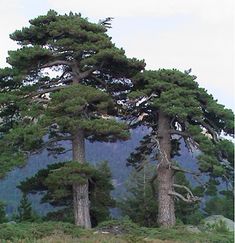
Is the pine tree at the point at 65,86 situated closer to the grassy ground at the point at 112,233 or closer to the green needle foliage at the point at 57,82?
the green needle foliage at the point at 57,82

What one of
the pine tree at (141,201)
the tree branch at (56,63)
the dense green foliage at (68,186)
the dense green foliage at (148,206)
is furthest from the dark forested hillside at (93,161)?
the tree branch at (56,63)

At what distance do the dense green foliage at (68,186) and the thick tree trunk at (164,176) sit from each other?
239 cm

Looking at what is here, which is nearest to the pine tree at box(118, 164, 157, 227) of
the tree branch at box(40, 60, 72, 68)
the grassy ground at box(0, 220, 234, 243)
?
the grassy ground at box(0, 220, 234, 243)

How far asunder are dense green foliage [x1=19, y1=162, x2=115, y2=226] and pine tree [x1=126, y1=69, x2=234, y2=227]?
273 cm

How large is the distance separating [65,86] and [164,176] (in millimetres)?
6444

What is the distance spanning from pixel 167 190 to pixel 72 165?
5357 mm

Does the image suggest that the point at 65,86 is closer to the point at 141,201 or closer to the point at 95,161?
the point at 141,201

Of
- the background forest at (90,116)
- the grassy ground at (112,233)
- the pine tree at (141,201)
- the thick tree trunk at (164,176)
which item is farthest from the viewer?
the pine tree at (141,201)

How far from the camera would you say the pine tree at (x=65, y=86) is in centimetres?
2353

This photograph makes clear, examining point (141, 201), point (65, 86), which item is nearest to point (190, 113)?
point (65, 86)

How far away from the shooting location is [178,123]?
27.1 m

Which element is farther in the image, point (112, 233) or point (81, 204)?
point (81, 204)

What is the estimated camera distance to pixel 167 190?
26000 mm

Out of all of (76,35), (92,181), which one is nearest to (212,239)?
(92,181)
